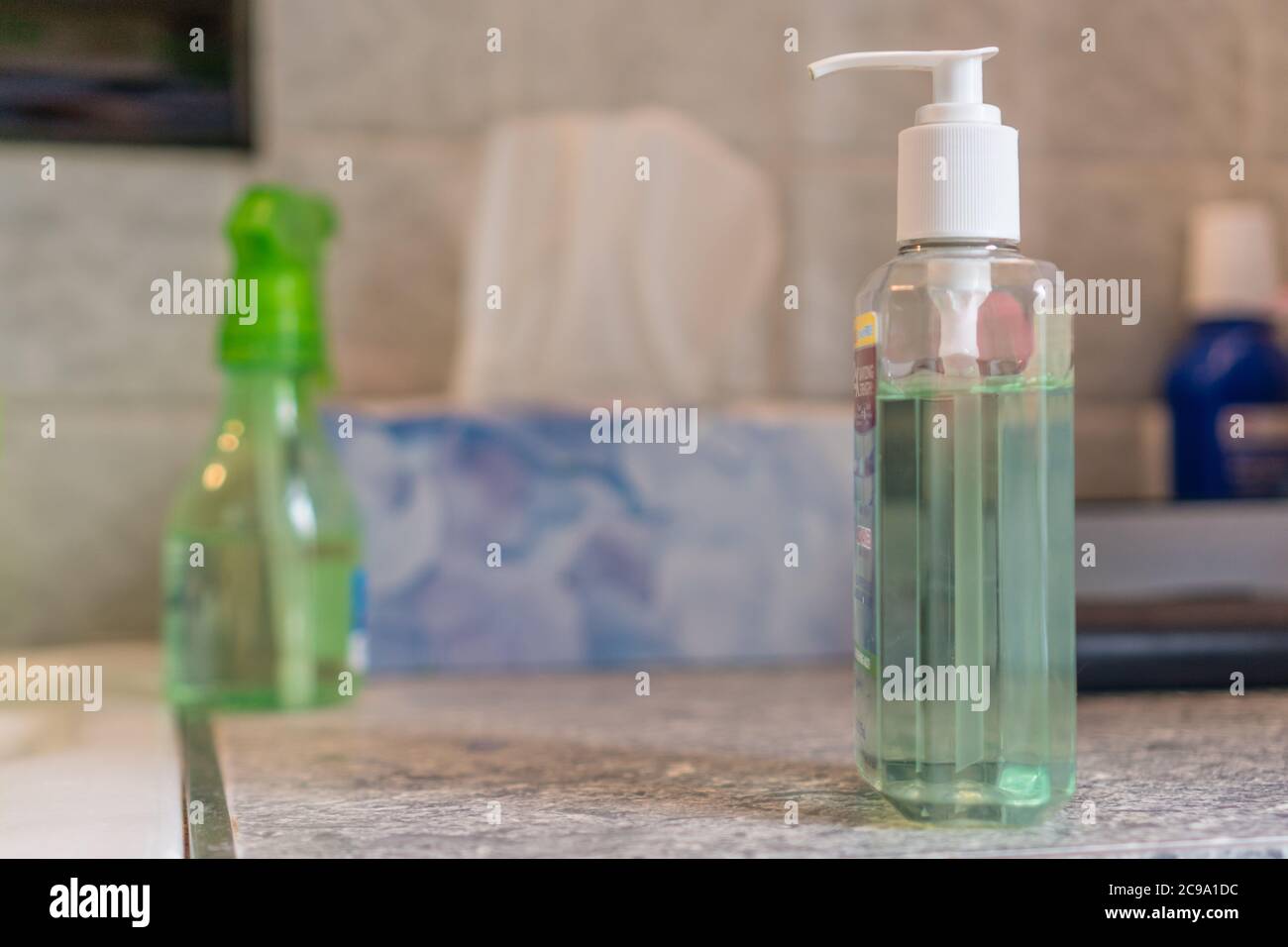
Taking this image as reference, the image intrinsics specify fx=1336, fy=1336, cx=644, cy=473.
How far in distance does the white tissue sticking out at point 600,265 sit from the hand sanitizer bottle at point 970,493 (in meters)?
0.39

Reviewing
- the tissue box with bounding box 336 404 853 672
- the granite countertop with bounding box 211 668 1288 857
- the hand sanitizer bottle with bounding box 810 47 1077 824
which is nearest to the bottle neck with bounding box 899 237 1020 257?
the hand sanitizer bottle with bounding box 810 47 1077 824

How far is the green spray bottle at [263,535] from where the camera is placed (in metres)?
0.60

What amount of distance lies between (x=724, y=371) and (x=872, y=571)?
1.49ft

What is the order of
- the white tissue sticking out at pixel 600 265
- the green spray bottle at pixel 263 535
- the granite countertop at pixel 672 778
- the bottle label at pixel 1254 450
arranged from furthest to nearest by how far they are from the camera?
the bottle label at pixel 1254 450 < the white tissue sticking out at pixel 600 265 < the green spray bottle at pixel 263 535 < the granite countertop at pixel 672 778

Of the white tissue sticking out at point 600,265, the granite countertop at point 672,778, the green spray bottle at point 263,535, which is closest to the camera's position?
the granite countertop at point 672,778

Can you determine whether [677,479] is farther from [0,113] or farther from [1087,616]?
[0,113]

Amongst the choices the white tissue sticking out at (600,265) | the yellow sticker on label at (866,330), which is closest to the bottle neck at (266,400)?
the white tissue sticking out at (600,265)

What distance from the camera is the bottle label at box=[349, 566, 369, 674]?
0.62 m

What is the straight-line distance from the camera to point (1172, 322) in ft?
3.02

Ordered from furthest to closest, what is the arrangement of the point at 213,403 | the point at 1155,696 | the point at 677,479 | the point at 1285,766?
the point at 213,403 < the point at 677,479 < the point at 1155,696 < the point at 1285,766

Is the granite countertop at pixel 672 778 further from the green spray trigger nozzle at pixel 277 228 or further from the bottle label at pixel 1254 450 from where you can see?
the bottle label at pixel 1254 450

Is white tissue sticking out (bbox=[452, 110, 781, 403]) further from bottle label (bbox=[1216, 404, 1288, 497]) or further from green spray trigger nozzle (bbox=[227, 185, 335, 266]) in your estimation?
bottle label (bbox=[1216, 404, 1288, 497])

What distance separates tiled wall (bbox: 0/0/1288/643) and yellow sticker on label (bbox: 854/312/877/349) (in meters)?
0.48
